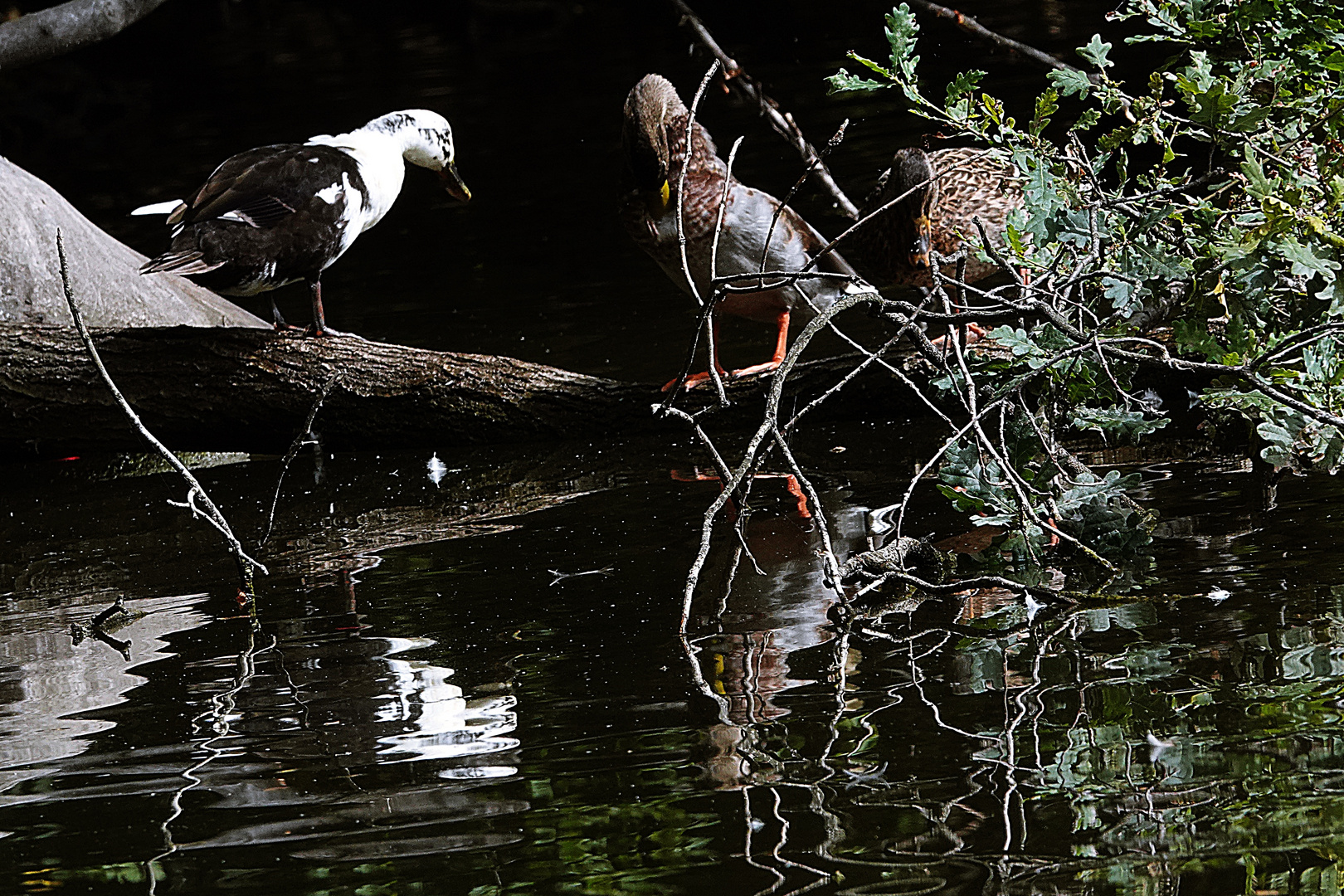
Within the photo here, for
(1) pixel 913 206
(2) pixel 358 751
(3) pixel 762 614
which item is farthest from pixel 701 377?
(2) pixel 358 751

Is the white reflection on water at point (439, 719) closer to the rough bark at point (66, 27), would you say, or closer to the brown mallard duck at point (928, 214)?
the brown mallard duck at point (928, 214)

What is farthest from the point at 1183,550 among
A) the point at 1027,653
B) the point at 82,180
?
the point at 82,180

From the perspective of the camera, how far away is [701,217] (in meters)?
5.75

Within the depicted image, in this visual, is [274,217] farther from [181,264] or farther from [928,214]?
[928,214]

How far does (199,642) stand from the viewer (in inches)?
151

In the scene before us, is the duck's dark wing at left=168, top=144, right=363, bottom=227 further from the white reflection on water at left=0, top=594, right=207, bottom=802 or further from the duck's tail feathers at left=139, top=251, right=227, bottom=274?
the white reflection on water at left=0, top=594, right=207, bottom=802

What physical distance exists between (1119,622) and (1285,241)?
830 mm

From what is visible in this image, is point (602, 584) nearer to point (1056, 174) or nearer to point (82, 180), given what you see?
point (1056, 174)

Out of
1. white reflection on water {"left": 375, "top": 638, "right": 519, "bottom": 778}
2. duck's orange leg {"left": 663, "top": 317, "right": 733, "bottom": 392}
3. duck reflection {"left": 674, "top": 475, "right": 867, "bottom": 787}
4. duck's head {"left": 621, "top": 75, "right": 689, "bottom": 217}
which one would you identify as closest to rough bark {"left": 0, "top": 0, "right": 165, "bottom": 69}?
duck's head {"left": 621, "top": 75, "right": 689, "bottom": 217}

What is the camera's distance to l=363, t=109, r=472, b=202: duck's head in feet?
20.9

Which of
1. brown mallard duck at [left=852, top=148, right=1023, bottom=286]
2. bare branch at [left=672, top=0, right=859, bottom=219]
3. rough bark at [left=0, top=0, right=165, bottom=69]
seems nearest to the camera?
bare branch at [left=672, top=0, right=859, bottom=219]

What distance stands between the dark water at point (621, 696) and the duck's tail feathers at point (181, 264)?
31.8 inches

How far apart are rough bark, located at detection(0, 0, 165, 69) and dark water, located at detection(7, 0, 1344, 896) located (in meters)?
1.63

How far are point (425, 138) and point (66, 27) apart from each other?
1441 mm
